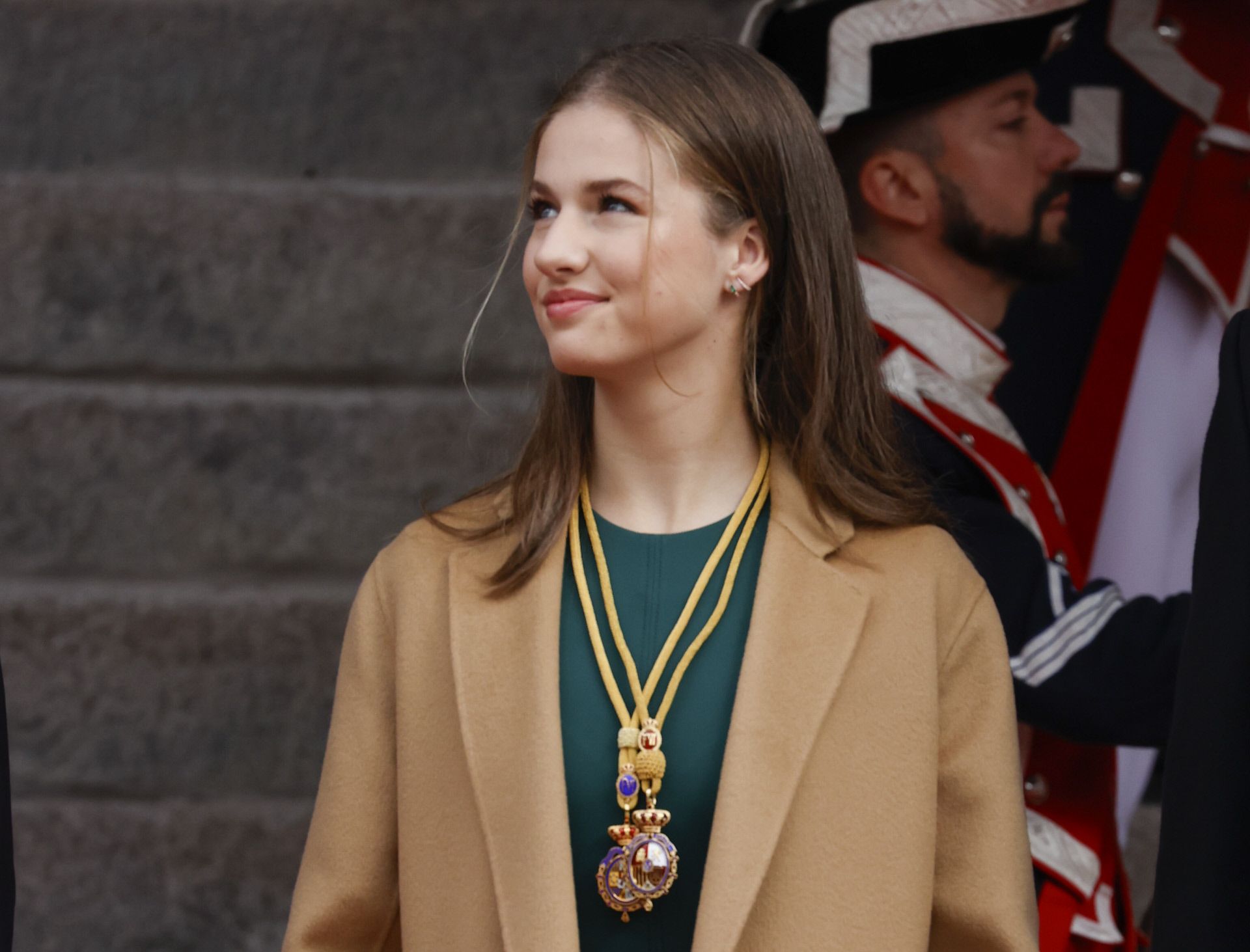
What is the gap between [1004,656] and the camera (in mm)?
2053

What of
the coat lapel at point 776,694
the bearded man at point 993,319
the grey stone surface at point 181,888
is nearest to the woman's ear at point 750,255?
the coat lapel at point 776,694

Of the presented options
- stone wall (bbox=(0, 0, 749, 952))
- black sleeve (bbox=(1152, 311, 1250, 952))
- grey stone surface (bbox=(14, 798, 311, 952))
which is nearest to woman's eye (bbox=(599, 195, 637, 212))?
black sleeve (bbox=(1152, 311, 1250, 952))

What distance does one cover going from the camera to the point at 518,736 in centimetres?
196

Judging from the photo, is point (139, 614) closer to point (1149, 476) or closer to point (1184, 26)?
point (1149, 476)

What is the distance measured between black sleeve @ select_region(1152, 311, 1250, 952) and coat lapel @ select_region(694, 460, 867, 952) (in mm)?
382

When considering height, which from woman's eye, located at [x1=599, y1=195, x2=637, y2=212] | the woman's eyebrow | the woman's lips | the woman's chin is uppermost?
the woman's eyebrow

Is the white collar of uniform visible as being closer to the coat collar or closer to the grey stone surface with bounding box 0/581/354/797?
the coat collar

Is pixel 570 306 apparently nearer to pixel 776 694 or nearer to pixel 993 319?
pixel 776 694

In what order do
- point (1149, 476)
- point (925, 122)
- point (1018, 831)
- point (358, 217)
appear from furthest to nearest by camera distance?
point (358, 217)
point (1149, 476)
point (925, 122)
point (1018, 831)

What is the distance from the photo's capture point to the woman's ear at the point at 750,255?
207 cm

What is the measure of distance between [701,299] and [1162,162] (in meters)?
1.25

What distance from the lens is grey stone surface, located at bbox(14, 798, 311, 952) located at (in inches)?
123

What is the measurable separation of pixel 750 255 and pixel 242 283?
4.56 ft

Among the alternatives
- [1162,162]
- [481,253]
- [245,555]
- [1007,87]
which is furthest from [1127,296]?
[245,555]
